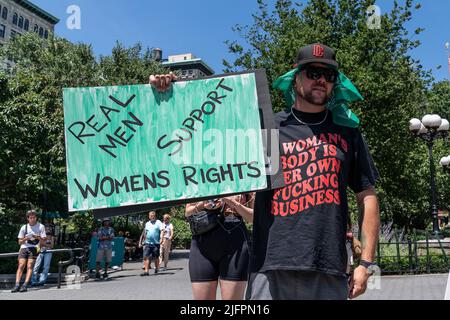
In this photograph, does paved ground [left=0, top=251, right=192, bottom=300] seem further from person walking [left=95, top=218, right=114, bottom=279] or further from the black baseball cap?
the black baseball cap

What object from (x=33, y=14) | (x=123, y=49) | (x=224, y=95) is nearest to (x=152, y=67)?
(x=123, y=49)

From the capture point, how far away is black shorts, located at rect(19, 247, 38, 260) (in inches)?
424

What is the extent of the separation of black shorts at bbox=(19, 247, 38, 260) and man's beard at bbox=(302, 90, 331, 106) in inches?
402

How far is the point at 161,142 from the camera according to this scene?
8.79 feet

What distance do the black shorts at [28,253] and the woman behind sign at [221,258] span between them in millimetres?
8722

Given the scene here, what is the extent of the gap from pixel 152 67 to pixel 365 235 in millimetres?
23045

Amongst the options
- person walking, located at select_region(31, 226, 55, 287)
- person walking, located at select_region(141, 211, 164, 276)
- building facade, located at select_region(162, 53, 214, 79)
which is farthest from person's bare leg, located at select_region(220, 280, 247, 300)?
building facade, located at select_region(162, 53, 214, 79)

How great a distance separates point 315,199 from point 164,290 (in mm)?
8734

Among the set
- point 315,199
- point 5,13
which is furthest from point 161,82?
point 5,13

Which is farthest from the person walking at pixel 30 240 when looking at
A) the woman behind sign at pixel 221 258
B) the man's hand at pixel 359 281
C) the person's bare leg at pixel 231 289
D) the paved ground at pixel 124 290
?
the man's hand at pixel 359 281

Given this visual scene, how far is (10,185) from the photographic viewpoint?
708 inches

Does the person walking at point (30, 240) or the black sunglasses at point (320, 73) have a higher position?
the black sunglasses at point (320, 73)

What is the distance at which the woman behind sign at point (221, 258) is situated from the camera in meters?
3.46

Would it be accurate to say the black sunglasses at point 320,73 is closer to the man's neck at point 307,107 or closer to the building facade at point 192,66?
the man's neck at point 307,107
